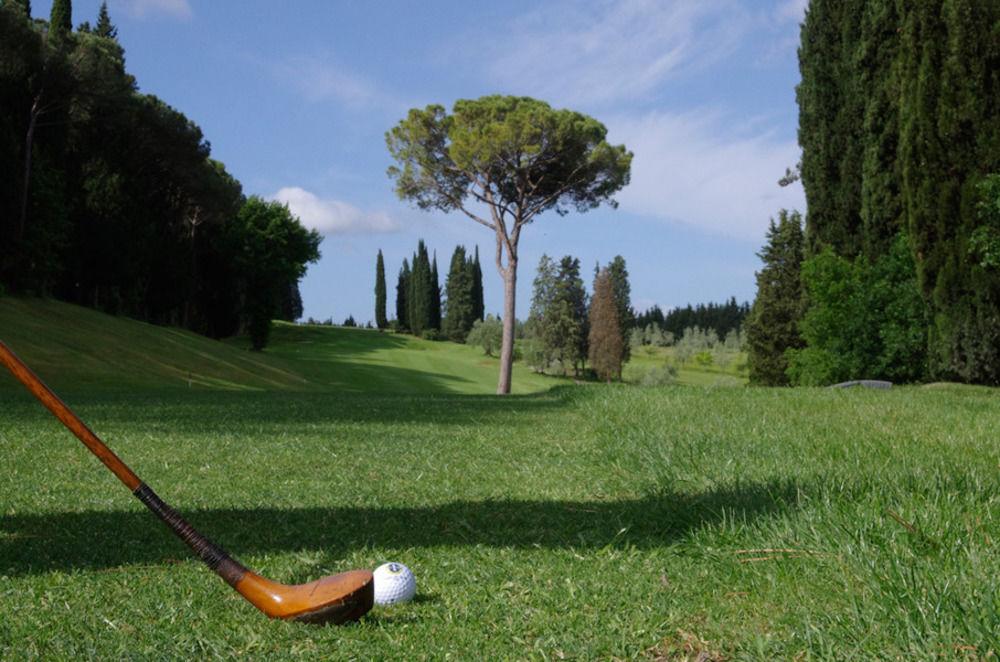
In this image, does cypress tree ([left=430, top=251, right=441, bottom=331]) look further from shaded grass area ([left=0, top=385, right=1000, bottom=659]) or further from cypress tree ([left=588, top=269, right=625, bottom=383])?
shaded grass area ([left=0, top=385, right=1000, bottom=659])

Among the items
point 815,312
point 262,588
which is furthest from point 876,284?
point 262,588

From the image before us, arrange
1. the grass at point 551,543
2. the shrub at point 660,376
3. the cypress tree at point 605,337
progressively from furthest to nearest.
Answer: the cypress tree at point 605,337, the shrub at point 660,376, the grass at point 551,543

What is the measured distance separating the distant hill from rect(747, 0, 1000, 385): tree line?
14.8m

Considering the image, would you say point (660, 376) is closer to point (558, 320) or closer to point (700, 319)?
point (558, 320)

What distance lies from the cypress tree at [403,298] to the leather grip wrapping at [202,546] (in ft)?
273

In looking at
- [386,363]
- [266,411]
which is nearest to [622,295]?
[386,363]

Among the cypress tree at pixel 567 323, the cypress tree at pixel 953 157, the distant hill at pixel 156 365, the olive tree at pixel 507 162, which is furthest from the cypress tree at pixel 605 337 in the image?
the cypress tree at pixel 953 157

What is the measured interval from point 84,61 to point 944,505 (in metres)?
36.1

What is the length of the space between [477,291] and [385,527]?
78.1 meters

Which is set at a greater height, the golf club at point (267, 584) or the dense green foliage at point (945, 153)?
the dense green foliage at point (945, 153)

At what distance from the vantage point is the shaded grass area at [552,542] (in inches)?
103

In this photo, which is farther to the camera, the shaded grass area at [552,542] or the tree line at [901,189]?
the tree line at [901,189]

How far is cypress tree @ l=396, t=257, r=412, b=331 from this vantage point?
86875mm

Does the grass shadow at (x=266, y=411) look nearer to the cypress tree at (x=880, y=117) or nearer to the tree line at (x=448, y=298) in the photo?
the cypress tree at (x=880, y=117)
